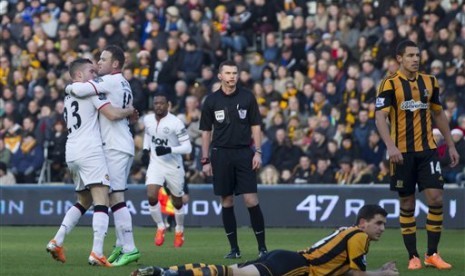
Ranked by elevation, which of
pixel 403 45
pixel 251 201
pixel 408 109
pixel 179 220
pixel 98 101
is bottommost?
pixel 179 220

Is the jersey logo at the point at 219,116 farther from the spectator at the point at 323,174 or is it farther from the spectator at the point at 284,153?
the spectator at the point at 284,153

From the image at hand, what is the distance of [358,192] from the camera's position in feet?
79.1

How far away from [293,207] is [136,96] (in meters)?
5.45

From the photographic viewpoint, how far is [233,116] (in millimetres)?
16547

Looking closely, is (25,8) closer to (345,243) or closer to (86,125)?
(86,125)

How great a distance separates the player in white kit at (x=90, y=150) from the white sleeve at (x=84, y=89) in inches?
3.5

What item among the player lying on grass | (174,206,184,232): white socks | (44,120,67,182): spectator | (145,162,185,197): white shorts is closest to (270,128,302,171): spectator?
(44,120,67,182): spectator

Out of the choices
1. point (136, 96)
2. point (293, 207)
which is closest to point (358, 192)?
point (293, 207)

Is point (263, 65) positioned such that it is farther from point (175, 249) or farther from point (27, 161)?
point (175, 249)

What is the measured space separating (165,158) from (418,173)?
6139mm

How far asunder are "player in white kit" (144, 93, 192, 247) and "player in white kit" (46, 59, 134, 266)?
4934 mm

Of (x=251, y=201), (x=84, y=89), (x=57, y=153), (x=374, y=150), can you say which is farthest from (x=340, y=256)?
(x=57, y=153)

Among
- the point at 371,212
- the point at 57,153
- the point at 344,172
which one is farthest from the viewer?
the point at 57,153

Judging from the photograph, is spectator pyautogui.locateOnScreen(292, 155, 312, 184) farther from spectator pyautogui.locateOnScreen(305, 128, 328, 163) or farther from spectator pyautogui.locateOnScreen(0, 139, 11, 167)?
spectator pyautogui.locateOnScreen(0, 139, 11, 167)
